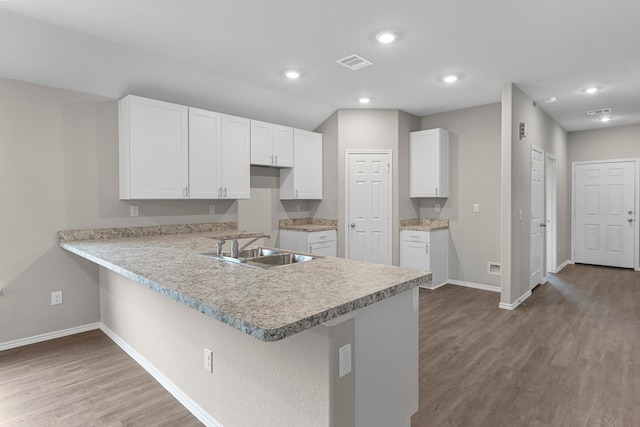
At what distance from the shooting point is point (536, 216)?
504cm

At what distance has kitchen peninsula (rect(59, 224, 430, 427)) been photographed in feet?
4.41

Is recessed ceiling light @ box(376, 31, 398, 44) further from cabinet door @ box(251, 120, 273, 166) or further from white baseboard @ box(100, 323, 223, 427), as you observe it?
white baseboard @ box(100, 323, 223, 427)

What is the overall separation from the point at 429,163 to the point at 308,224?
202cm

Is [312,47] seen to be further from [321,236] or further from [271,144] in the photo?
[321,236]

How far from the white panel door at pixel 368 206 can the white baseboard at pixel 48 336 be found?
3216 millimetres

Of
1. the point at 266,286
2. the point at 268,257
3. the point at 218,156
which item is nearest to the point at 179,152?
the point at 218,156

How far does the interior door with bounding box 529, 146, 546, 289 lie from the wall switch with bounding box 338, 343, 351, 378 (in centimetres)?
436

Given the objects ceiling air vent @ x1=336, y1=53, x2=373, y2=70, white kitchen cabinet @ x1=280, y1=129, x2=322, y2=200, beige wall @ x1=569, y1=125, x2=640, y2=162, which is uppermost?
ceiling air vent @ x1=336, y1=53, x2=373, y2=70

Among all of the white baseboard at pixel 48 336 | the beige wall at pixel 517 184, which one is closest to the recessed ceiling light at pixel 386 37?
the beige wall at pixel 517 184

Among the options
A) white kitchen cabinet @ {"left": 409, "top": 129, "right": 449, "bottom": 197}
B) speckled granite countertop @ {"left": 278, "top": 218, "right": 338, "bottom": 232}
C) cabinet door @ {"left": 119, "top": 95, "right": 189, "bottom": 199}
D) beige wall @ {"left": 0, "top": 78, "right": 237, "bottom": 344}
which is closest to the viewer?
beige wall @ {"left": 0, "top": 78, "right": 237, "bottom": 344}

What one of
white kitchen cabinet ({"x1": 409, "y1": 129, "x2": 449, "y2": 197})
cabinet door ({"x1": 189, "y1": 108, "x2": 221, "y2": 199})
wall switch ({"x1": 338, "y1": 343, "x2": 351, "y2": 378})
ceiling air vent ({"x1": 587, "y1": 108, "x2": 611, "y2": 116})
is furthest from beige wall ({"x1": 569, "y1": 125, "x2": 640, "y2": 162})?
wall switch ({"x1": 338, "y1": 343, "x2": 351, "y2": 378})

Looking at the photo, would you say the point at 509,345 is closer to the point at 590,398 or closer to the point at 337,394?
the point at 590,398

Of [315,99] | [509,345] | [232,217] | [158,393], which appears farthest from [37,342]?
[509,345]

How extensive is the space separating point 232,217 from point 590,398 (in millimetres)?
3866
